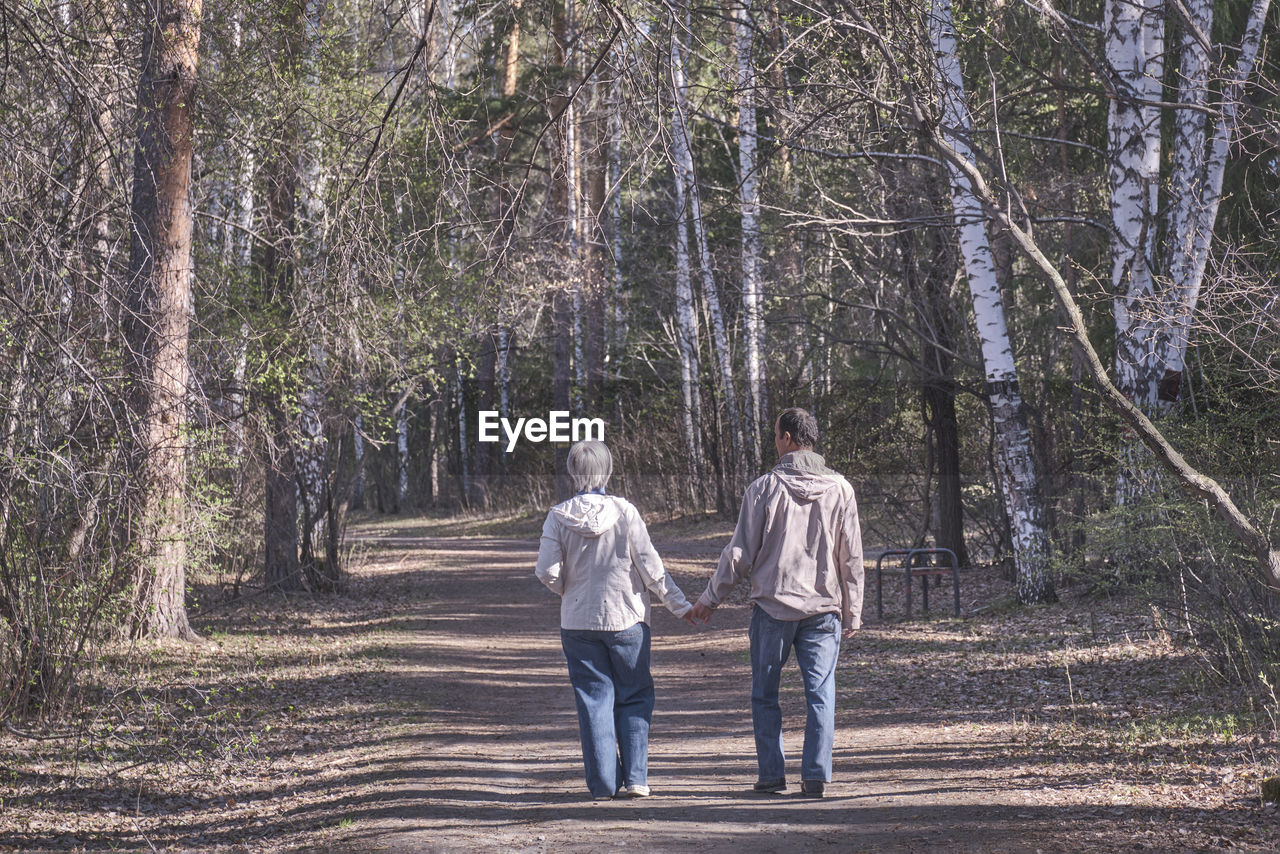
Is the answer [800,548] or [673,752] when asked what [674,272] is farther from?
[800,548]

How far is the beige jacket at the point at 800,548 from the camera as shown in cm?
652

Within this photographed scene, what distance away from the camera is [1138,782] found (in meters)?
6.64

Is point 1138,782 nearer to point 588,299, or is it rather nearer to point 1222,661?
point 1222,661

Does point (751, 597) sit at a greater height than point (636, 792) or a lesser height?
greater

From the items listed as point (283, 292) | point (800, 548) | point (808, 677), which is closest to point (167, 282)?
point (283, 292)

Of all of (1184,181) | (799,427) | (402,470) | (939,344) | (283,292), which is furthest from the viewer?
(402,470)

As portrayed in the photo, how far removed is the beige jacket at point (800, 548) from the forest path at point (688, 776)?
1023mm

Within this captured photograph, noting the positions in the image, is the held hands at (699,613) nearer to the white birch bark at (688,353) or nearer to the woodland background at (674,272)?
the woodland background at (674,272)

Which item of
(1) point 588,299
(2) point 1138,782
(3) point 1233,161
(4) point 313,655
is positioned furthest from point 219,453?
(1) point 588,299

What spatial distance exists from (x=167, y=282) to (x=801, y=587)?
308 inches

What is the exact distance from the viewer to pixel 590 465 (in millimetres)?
6605

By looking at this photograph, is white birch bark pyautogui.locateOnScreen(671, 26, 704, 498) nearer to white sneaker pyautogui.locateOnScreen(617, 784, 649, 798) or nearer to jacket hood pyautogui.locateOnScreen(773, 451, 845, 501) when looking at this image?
jacket hood pyautogui.locateOnScreen(773, 451, 845, 501)

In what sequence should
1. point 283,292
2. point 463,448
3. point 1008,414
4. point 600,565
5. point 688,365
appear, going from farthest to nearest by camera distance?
point 463,448 → point 688,365 → point 283,292 → point 1008,414 → point 600,565

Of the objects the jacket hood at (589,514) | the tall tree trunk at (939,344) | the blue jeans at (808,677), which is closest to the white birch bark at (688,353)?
the tall tree trunk at (939,344)
